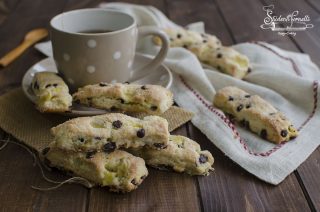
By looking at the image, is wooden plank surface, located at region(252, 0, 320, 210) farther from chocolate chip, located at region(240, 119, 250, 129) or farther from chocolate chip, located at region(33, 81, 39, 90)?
chocolate chip, located at region(33, 81, 39, 90)

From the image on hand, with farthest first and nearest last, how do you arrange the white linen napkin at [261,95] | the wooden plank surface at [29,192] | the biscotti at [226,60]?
the biscotti at [226,60], the white linen napkin at [261,95], the wooden plank surface at [29,192]

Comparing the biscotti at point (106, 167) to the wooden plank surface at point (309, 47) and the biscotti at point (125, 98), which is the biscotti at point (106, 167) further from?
the wooden plank surface at point (309, 47)

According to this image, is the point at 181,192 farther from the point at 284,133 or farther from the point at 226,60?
the point at 226,60

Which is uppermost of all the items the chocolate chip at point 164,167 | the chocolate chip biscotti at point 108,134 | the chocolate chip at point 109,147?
the chocolate chip biscotti at point 108,134

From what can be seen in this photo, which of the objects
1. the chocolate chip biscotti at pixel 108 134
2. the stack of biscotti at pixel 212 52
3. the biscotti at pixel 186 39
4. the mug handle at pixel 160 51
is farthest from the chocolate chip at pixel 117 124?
the biscotti at pixel 186 39

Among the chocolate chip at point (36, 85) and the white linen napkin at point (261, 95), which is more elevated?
the chocolate chip at point (36, 85)

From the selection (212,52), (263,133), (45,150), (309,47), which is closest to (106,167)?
(45,150)

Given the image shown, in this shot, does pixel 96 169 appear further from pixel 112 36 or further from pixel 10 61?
pixel 10 61
